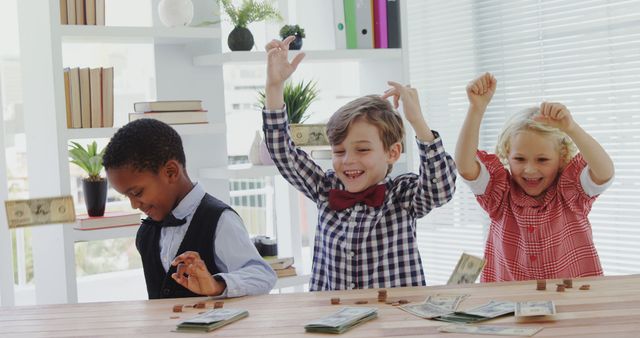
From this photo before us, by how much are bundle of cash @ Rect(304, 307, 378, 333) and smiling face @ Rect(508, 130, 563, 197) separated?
1.01 metres

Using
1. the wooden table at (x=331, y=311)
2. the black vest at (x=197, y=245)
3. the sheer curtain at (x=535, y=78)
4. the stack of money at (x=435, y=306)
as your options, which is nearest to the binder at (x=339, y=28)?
the sheer curtain at (x=535, y=78)

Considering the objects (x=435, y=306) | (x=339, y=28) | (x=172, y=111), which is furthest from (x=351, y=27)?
(x=435, y=306)

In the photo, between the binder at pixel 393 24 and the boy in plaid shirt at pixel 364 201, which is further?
the binder at pixel 393 24

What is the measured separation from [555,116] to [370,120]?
0.52 m

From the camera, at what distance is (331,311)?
182 cm

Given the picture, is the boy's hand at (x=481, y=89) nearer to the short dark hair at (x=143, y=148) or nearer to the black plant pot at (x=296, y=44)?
the short dark hair at (x=143, y=148)

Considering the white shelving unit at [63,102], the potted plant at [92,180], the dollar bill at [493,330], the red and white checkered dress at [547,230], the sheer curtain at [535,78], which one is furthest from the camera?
the sheer curtain at [535,78]

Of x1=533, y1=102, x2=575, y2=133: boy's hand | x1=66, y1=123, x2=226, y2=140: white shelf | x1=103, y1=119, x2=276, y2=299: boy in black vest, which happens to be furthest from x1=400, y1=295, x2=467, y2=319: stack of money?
x1=66, y1=123, x2=226, y2=140: white shelf

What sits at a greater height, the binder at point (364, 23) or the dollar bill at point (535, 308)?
the binder at point (364, 23)

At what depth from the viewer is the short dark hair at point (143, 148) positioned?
89.7 inches

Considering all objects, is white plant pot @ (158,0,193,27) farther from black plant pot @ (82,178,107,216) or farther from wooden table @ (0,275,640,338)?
wooden table @ (0,275,640,338)

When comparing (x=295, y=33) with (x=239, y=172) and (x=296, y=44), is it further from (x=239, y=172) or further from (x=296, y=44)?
(x=239, y=172)

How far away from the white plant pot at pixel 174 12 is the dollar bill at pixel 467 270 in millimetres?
1736

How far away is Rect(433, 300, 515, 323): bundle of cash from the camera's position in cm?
168
